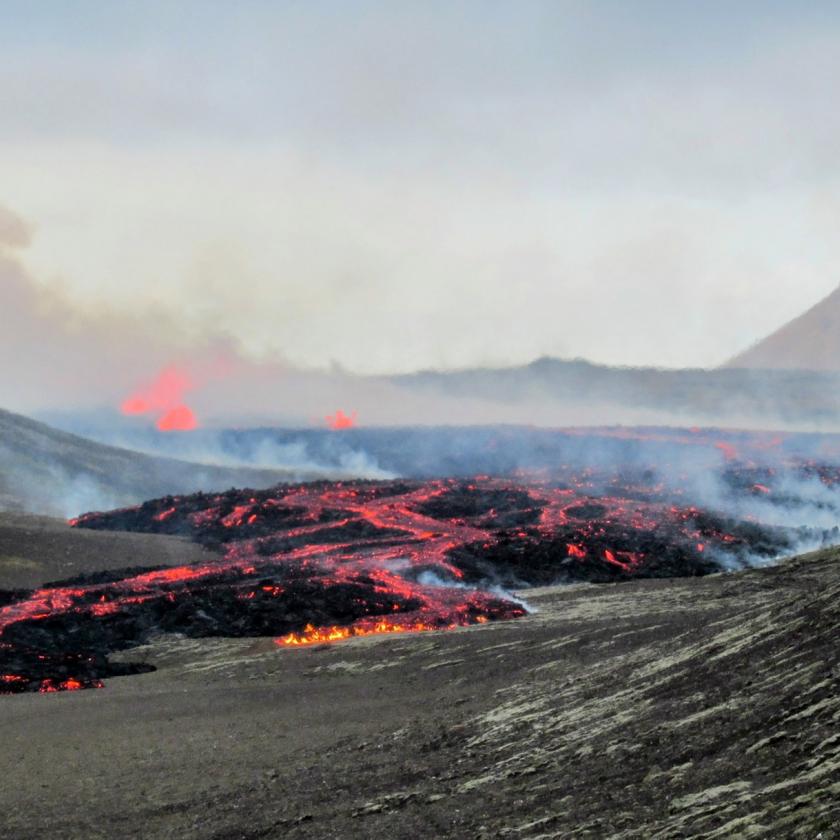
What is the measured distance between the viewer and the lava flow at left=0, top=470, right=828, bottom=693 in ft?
149

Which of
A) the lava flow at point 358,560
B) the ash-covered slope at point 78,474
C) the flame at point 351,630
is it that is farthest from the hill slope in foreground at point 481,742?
the ash-covered slope at point 78,474

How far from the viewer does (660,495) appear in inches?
3755

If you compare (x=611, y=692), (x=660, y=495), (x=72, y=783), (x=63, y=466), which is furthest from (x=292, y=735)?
(x=63, y=466)

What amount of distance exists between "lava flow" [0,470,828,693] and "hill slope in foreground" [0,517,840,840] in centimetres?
903

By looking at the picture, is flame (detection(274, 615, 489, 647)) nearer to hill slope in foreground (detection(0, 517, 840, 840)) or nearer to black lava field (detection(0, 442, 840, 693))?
black lava field (detection(0, 442, 840, 693))

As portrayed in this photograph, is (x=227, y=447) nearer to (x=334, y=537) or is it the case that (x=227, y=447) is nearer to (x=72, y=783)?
(x=334, y=537)

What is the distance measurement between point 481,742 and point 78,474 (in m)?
106

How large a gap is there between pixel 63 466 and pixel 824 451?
8136cm

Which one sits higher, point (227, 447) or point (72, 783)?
point (227, 447)

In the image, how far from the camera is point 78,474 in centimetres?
12094

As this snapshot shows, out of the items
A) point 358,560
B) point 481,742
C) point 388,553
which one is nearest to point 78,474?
point 388,553

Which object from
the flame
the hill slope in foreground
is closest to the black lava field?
the flame

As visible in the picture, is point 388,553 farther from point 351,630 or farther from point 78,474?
point 78,474

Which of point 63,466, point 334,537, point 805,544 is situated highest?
point 63,466
